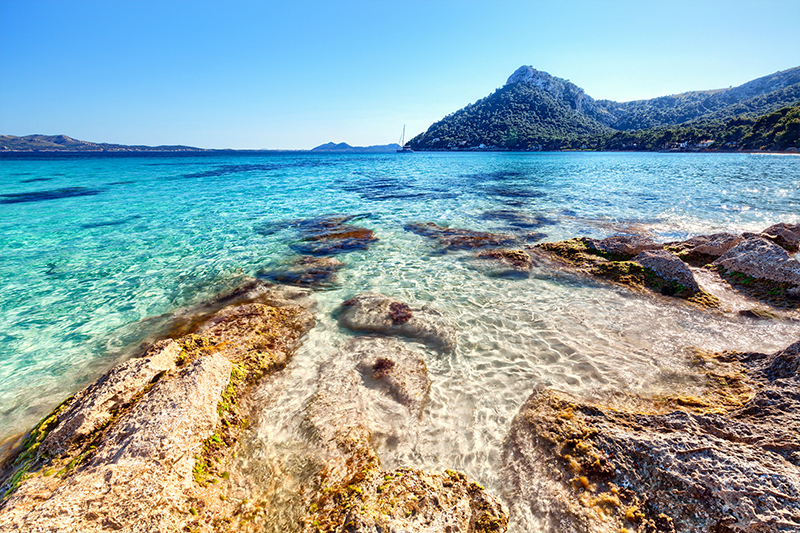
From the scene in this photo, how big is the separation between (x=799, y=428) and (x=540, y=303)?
15.7ft

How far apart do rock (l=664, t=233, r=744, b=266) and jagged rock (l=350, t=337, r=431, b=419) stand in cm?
1028

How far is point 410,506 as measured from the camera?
325cm

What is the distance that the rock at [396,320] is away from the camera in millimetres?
6993

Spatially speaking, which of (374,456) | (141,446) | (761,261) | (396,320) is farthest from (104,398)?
(761,261)

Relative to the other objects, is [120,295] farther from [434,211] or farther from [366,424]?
[434,211]

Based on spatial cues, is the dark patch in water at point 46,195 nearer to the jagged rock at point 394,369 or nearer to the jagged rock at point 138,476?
the jagged rock at point 138,476

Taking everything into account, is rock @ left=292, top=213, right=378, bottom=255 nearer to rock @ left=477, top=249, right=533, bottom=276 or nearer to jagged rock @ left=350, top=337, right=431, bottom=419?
rock @ left=477, top=249, right=533, bottom=276

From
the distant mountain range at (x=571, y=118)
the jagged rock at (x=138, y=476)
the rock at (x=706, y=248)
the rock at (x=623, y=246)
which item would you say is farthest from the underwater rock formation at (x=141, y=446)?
the distant mountain range at (x=571, y=118)

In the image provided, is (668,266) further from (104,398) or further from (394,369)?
(104,398)

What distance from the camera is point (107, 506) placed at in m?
2.94

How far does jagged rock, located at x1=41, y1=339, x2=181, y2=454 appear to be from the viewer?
412 cm

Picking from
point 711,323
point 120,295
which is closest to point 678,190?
point 711,323

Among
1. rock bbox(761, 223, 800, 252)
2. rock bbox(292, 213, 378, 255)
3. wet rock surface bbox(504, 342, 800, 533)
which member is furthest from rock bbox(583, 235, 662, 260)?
rock bbox(292, 213, 378, 255)

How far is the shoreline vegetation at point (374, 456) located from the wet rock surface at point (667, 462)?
0.01m
